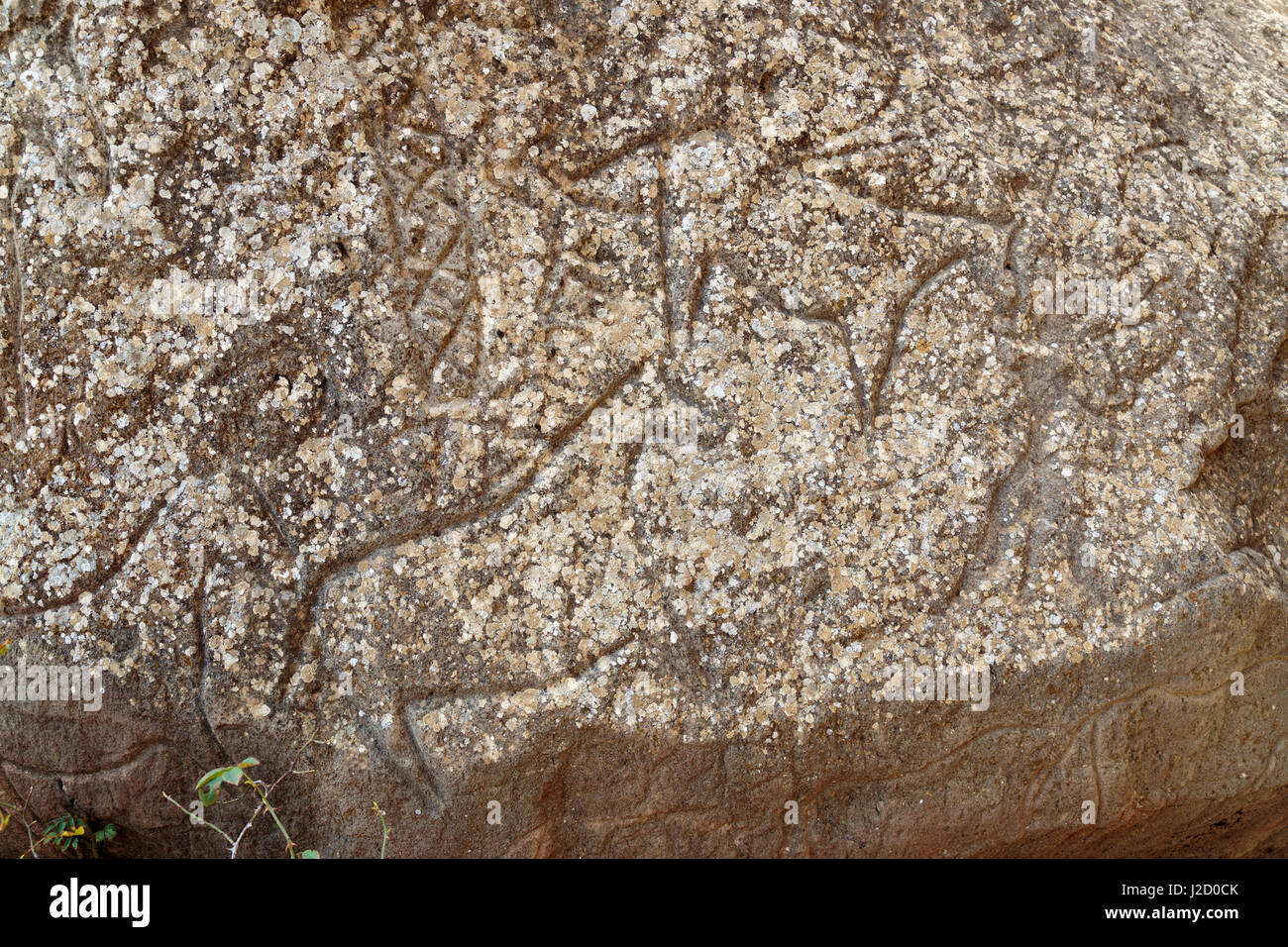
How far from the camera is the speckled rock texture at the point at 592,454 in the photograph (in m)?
2.31

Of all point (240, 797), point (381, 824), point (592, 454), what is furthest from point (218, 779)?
point (592, 454)

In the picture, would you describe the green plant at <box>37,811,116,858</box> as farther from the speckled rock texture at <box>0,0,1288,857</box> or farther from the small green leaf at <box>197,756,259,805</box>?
the small green leaf at <box>197,756,259,805</box>

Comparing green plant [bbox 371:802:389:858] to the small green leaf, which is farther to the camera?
green plant [bbox 371:802:389:858]

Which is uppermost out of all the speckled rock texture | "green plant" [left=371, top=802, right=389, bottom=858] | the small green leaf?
the speckled rock texture

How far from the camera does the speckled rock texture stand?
91.0 inches

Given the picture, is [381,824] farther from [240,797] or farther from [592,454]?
[592,454]

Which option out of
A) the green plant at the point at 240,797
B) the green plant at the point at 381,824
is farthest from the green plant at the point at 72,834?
the green plant at the point at 381,824

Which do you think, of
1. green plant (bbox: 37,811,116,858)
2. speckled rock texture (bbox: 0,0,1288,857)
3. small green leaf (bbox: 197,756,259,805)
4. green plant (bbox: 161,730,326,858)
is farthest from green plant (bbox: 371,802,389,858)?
green plant (bbox: 37,811,116,858)

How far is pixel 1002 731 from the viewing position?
244 centimetres

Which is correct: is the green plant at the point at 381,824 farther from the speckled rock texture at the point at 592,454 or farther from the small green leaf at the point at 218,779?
the small green leaf at the point at 218,779

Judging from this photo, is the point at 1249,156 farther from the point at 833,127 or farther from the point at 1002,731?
the point at 1002,731

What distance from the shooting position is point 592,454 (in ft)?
7.88

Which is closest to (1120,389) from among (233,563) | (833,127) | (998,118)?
(998,118)

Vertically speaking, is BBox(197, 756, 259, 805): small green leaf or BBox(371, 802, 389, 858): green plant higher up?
BBox(197, 756, 259, 805): small green leaf
